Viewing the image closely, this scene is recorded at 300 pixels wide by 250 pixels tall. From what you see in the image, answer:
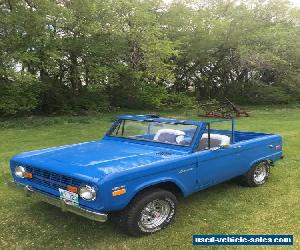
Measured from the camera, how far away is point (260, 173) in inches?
291

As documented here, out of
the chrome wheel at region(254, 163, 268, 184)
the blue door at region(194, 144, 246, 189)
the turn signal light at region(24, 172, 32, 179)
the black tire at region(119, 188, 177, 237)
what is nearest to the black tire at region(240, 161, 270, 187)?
the chrome wheel at region(254, 163, 268, 184)

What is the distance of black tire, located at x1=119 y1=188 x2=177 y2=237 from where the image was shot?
16.2ft

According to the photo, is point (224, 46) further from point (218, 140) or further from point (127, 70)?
point (218, 140)

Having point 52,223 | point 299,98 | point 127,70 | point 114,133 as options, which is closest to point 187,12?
point 127,70

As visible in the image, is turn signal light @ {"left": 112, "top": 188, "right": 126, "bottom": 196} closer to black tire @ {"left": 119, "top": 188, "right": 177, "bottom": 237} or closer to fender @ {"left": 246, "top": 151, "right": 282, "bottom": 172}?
black tire @ {"left": 119, "top": 188, "right": 177, "bottom": 237}

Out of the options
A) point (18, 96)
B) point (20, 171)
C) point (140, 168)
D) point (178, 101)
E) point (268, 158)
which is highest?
point (18, 96)

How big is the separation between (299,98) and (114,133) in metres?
24.1

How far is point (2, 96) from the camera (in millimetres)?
17422

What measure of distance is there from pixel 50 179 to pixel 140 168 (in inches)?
49.1

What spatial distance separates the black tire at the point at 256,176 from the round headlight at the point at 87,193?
133 inches

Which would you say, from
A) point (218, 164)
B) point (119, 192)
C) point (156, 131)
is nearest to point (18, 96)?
point (156, 131)

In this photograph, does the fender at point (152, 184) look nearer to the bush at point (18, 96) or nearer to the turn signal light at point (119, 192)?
the turn signal light at point (119, 192)

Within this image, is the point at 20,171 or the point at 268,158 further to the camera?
the point at 268,158

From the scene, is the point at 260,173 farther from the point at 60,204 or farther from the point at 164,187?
the point at 60,204
